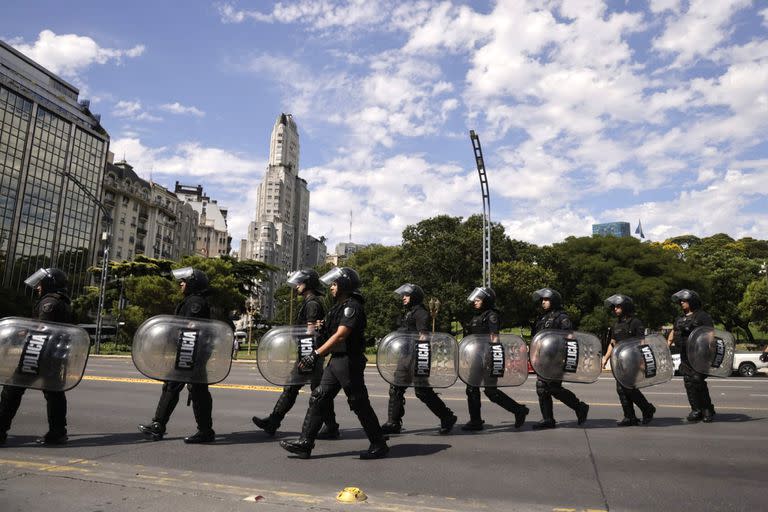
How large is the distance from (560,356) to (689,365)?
6.70 feet

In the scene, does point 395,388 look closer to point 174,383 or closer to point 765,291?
point 174,383

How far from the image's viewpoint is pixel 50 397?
5.89 metres

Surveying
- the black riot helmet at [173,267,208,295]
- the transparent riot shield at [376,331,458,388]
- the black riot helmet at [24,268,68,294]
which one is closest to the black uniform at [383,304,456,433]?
the transparent riot shield at [376,331,458,388]

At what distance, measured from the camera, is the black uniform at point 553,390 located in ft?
24.0

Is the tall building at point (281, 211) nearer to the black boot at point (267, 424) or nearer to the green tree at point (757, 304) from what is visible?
the green tree at point (757, 304)

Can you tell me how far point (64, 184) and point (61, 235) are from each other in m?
5.14

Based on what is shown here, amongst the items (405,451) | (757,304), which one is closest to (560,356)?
Answer: (405,451)

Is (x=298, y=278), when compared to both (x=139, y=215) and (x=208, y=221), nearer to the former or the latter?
(x=139, y=215)

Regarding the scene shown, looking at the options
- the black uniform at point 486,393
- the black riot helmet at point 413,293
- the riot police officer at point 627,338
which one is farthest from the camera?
the riot police officer at point 627,338

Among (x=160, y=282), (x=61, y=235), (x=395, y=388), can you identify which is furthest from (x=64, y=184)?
(x=395, y=388)

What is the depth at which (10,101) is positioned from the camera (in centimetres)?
5156

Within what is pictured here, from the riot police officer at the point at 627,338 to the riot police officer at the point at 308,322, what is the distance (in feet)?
12.0

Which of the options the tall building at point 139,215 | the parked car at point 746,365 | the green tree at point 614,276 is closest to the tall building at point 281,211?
the tall building at point 139,215

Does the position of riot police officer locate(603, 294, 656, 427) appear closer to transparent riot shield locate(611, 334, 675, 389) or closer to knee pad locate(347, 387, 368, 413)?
transparent riot shield locate(611, 334, 675, 389)
